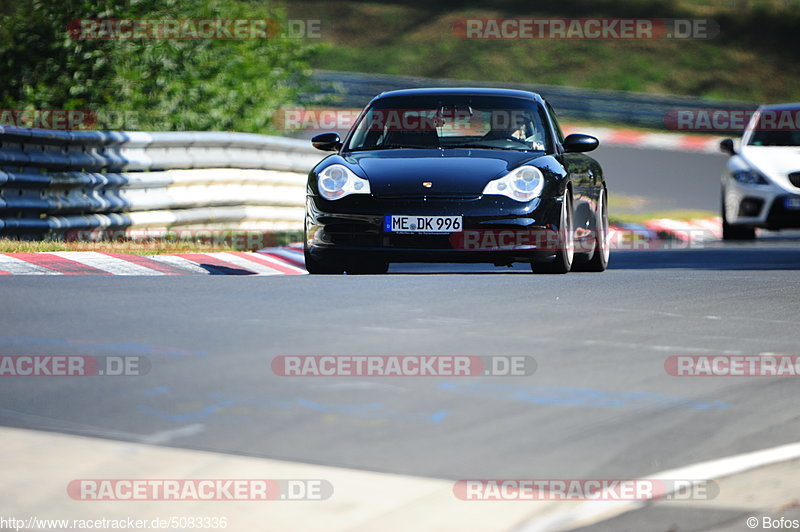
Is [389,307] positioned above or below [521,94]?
below

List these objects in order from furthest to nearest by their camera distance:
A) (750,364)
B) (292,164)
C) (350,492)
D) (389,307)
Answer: (292,164) < (389,307) < (750,364) < (350,492)

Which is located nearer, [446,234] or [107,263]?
[446,234]

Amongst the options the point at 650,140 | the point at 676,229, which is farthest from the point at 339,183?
the point at 650,140

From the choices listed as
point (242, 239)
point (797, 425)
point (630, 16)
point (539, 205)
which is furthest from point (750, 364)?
point (630, 16)

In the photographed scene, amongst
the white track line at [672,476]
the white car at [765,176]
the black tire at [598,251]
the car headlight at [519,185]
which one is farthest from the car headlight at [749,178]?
the white track line at [672,476]

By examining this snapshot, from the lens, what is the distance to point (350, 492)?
4285 mm

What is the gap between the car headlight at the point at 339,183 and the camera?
1007 cm

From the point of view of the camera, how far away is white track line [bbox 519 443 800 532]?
406 centimetres

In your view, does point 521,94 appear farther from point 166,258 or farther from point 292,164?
point 292,164

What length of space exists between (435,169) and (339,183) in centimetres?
67

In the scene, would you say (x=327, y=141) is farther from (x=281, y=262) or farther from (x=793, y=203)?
(x=793, y=203)

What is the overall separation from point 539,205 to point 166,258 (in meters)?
3.03

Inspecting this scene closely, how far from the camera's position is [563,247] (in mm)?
10383

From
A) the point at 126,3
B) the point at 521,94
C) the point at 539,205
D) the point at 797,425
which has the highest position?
the point at 126,3
